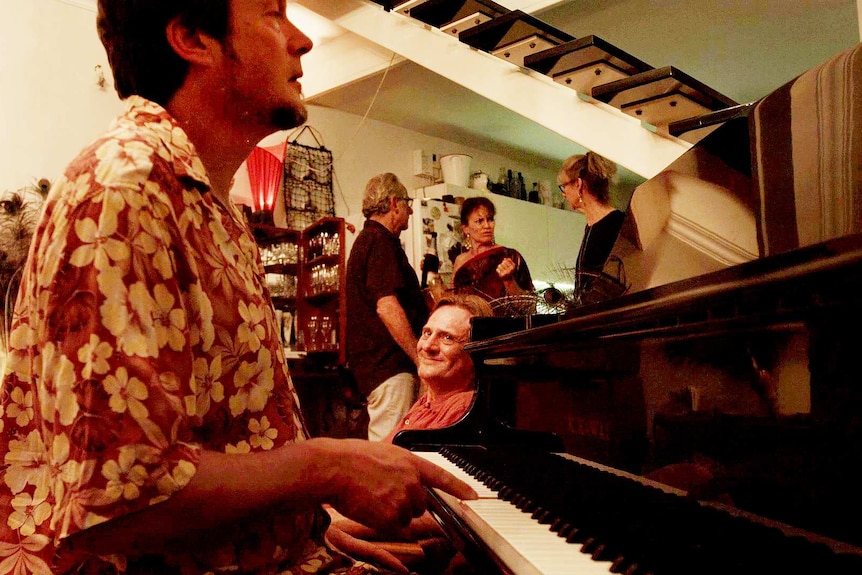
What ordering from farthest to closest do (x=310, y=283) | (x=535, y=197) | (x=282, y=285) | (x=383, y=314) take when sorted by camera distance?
(x=535, y=197), (x=282, y=285), (x=310, y=283), (x=383, y=314)

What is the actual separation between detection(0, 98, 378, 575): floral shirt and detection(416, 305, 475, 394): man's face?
5.12 feet

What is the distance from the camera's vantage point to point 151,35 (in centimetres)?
112

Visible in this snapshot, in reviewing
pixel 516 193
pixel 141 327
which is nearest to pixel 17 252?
pixel 141 327

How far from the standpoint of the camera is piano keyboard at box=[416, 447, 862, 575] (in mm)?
704

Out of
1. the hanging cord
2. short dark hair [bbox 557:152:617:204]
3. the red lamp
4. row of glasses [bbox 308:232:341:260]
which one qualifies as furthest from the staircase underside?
row of glasses [bbox 308:232:341:260]

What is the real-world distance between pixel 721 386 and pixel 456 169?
19.9 feet

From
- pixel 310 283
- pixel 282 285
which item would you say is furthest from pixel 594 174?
pixel 282 285

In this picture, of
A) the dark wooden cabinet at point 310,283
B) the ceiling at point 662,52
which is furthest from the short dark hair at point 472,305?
the ceiling at point 662,52

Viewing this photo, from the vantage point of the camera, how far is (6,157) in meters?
4.71

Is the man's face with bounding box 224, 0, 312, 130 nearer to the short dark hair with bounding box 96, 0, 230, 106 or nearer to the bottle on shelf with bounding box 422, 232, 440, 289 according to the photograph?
the short dark hair with bounding box 96, 0, 230, 106

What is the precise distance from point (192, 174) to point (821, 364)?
0.85 meters

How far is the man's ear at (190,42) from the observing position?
1113mm

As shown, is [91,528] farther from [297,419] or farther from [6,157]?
[6,157]

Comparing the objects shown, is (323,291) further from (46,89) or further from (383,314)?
(46,89)
